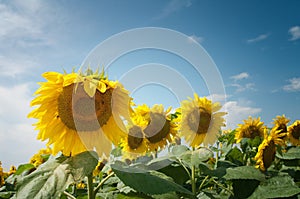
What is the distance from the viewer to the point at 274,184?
3.39 metres

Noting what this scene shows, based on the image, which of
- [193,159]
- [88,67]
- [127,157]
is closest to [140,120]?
[127,157]

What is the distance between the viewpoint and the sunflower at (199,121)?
4.50 metres

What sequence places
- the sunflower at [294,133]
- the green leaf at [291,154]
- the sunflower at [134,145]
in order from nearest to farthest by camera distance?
the sunflower at [134,145] → the green leaf at [291,154] → the sunflower at [294,133]

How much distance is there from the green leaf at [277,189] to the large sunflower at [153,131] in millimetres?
1690

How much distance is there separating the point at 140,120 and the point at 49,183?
2710mm

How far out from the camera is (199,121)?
4.62 metres

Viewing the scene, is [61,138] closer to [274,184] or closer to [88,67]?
[88,67]

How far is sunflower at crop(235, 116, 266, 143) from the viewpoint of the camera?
6.28 metres

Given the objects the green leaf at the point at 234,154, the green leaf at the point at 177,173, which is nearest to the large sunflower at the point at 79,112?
the green leaf at the point at 177,173

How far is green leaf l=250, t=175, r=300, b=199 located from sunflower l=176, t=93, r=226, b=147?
1.21 metres

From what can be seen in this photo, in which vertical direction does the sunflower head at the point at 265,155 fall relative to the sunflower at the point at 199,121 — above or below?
below

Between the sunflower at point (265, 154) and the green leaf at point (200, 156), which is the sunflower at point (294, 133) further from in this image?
the green leaf at point (200, 156)

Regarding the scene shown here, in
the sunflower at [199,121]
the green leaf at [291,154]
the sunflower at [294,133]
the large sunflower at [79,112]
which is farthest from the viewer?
the sunflower at [294,133]

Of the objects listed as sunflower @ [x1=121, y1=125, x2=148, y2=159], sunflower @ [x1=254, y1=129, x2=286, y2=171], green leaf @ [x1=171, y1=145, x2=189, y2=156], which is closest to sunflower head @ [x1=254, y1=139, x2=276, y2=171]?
sunflower @ [x1=254, y1=129, x2=286, y2=171]
